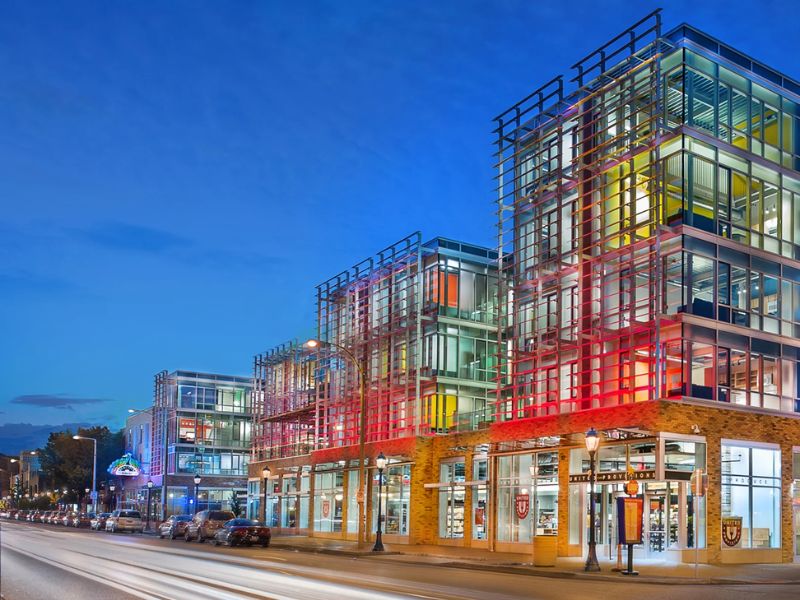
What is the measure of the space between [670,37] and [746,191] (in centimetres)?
677

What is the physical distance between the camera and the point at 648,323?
3512 centimetres

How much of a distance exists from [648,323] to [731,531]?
25.8ft

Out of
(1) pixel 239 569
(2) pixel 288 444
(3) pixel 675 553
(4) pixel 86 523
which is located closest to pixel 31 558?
(1) pixel 239 569

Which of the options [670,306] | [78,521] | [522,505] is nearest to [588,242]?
[670,306]

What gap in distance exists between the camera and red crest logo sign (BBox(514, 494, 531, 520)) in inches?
1610

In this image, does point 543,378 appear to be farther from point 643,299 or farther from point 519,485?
point 643,299

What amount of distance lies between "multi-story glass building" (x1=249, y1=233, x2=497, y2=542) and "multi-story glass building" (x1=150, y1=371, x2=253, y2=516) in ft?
125

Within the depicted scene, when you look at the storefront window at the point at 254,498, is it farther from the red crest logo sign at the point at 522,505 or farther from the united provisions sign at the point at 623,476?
the united provisions sign at the point at 623,476

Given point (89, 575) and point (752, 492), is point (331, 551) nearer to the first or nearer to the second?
point (752, 492)

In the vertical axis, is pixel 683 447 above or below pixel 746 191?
below

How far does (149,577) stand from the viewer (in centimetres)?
2186

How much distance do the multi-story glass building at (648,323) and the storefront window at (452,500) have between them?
108 mm

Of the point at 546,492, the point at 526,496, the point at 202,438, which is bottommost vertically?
the point at 526,496

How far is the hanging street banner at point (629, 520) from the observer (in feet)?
92.0
